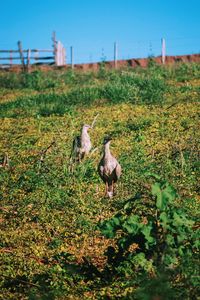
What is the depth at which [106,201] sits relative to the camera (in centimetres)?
846

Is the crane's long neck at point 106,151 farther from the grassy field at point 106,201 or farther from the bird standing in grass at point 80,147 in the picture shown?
the bird standing in grass at point 80,147

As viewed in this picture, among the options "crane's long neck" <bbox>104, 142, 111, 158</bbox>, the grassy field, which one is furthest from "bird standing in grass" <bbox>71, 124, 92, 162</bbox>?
"crane's long neck" <bbox>104, 142, 111, 158</bbox>

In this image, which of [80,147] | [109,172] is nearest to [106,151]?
[109,172]

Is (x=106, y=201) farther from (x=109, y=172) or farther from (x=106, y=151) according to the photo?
(x=106, y=151)

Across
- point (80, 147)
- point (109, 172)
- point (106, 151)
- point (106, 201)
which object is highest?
point (106, 151)

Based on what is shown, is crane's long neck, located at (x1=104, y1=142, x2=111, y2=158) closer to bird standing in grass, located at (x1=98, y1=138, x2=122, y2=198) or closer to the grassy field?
bird standing in grass, located at (x1=98, y1=138, x2=122, y2=198)

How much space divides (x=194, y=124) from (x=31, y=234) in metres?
7.75

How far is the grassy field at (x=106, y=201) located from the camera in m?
5.16

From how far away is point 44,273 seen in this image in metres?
5.85

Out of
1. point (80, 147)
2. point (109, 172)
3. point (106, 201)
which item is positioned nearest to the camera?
point (106, 201)

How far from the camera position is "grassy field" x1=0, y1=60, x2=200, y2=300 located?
5.16 meters

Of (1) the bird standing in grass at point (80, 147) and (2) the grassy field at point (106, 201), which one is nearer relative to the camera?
(2) the grassy field at point (106, 201)

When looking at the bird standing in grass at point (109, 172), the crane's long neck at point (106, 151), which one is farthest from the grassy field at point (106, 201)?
the crane's long neck at point (106, 151)

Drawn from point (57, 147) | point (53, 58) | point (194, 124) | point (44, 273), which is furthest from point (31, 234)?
point (53, 58)
